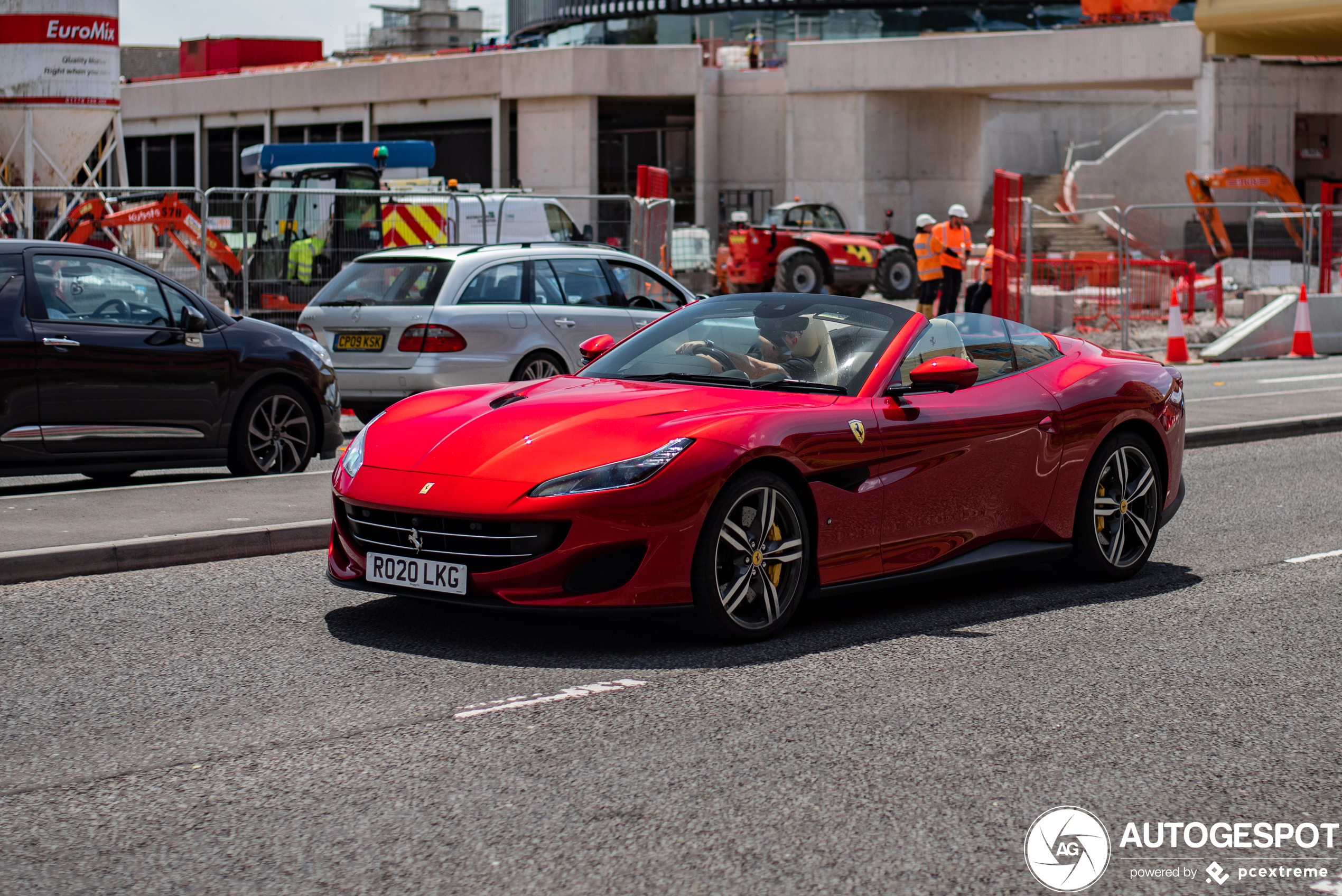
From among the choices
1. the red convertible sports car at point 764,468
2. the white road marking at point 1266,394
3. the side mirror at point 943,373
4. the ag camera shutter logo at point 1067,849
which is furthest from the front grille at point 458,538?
the white road marking at point 1266,394

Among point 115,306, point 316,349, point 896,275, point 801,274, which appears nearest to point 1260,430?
point 316,349

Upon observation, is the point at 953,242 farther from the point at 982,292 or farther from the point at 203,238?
the point at 203,238

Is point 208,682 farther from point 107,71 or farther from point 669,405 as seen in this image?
point 107,71

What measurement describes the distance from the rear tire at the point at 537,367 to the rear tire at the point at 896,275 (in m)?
19.1

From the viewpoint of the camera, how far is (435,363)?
12.6 m

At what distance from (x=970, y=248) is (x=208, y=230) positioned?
1006cm

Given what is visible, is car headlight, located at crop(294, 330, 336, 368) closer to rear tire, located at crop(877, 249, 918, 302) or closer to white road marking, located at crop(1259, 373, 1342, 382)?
white road marking, located at crop(1259, 373, 1342, 382)

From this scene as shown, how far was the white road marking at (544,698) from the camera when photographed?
5.13 meters

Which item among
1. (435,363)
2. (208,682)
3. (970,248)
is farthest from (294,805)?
(970,248)

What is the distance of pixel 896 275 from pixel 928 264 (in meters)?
9.67

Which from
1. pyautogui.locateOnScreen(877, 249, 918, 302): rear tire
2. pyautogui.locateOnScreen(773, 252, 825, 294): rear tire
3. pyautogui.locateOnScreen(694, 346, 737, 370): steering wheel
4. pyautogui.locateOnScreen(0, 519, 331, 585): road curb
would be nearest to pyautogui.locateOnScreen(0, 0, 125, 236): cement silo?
pyautogui.locateOnScreen(773, 252, 825, 294): rear tire

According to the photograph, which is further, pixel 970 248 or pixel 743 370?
pixel 970 248

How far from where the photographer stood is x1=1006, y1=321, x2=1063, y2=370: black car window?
23.8ft

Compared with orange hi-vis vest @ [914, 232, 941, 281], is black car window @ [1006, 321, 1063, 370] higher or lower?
lower
